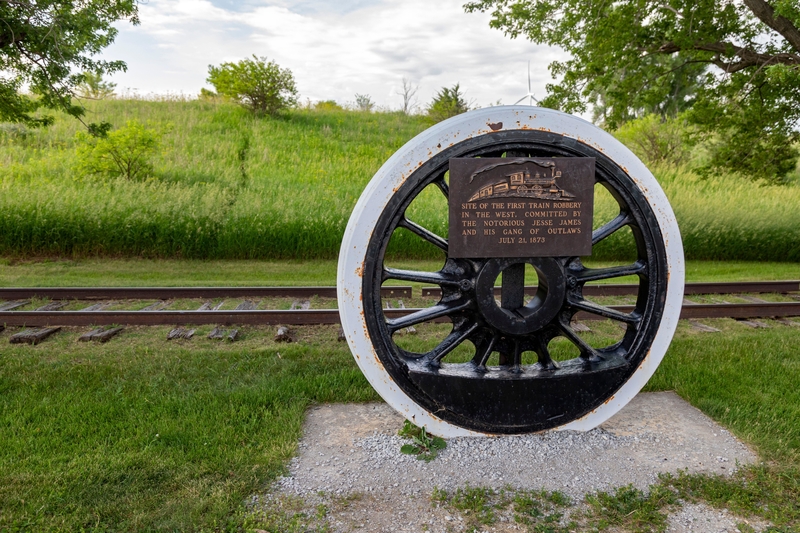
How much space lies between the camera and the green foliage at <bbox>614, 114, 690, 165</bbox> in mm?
22125

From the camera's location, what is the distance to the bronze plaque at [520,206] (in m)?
4.08

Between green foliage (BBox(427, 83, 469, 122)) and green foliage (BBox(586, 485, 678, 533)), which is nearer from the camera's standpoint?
green foliage (BBox(586, 485, 678, 533))

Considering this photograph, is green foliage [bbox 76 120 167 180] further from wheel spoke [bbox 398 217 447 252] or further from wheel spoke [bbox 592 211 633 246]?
wheel spoke [bbox 592 211 633 246]

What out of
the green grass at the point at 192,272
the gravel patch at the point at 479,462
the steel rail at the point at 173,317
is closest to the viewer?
the gravel patch at the point at 479,462

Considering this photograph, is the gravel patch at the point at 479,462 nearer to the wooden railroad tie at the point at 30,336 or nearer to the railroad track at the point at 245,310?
→ the railroad track at the point at 245,310

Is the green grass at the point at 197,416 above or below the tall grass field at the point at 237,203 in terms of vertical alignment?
below

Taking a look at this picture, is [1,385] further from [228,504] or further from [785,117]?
[785,117]

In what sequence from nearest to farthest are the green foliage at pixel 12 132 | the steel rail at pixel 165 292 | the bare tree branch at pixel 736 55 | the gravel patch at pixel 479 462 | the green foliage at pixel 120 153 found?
the gravel patch at pixel 479 462 → the steel rail at pixel 165 292 → the bare tree branch at pixel 736 55 → the green foliage at pixel 120 153 → the green foliage at pixel 12 132

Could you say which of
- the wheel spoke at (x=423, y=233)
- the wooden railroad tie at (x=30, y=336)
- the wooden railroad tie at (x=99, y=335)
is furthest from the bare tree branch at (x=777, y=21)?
the wooden railroad tie at (x=30, y=336)

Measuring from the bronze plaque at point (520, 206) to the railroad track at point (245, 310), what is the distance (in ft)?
10.8

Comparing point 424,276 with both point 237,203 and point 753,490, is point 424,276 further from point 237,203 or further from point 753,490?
point 237,203

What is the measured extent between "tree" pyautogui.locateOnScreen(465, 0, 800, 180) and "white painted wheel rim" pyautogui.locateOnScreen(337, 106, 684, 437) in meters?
6.96

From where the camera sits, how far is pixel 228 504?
11.6ft

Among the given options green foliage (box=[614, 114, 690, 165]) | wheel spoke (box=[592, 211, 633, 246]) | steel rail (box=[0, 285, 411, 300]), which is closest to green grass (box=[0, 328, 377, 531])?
steel rail (box=[0, 285, 411, 300])
